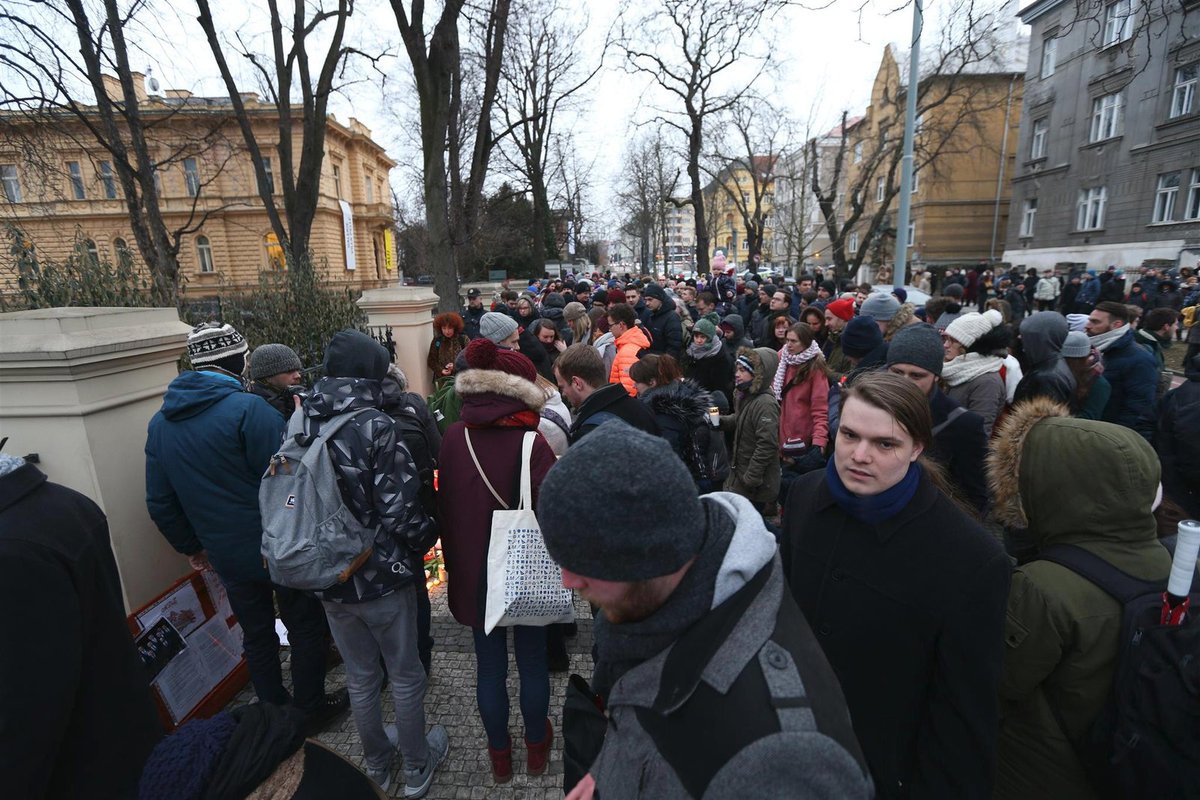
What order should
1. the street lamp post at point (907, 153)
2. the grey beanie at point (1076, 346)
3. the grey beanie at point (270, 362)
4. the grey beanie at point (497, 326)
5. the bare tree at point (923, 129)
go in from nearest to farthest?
the grey beanie at point (270, 362), the grey beanie at point (1076, 346), the grey beanie at point (497, 326), the street lamp post at point (907, 153), the bare tree at point (923, 129)

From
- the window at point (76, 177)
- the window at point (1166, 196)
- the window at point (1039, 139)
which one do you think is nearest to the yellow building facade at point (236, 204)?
the window at point (76, 177)

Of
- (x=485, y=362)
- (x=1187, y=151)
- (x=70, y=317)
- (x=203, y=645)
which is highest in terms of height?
(x=1187, y=151)

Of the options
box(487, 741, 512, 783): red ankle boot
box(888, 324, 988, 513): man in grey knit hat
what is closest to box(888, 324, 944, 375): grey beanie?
box(888, 324, 988, 513): man in grey knit hat

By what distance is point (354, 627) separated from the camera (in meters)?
2.51

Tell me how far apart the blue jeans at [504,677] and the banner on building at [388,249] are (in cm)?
5492

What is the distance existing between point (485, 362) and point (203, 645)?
224 centimetres

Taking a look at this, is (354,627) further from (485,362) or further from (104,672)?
(485,362)

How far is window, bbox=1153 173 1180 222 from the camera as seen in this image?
21141 millimetres

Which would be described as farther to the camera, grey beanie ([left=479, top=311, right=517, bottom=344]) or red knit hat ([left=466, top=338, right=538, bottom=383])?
grey beanie ([left=479, top=311, right=517, bottom=344])

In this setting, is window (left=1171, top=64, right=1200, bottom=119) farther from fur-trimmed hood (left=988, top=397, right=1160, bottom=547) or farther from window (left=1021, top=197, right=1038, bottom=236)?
fur-trimmed hood (left=988, top=397, right=1160, bottom=547)

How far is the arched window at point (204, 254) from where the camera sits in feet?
123

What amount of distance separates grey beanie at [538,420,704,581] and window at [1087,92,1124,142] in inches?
1256

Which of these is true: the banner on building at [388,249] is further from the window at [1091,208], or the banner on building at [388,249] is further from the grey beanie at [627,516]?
the grey beanie at [627,516]

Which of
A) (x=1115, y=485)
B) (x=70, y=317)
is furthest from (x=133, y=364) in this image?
(x=1115, y=485)
